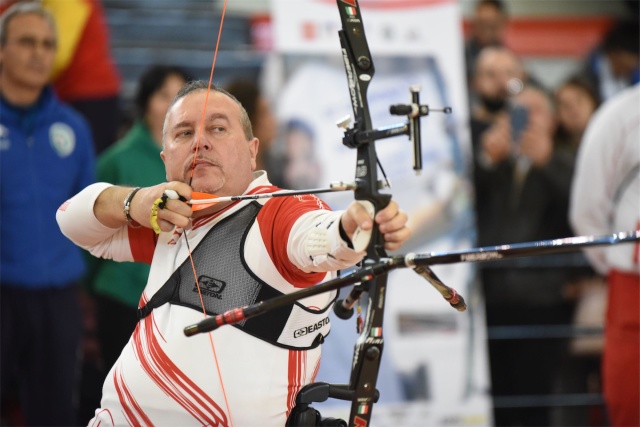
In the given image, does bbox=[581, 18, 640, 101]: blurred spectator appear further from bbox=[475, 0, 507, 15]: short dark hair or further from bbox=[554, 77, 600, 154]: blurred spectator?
bbox=[475, 0, 507, 15]: short dark hair

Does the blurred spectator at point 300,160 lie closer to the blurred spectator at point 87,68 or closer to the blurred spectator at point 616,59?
Answer: the blurred spectator at point 87,68

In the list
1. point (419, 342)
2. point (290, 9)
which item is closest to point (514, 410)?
point (419, 342)

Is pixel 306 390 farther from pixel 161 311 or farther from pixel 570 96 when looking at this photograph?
pixel 570 96

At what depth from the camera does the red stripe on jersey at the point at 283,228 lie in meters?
2.06

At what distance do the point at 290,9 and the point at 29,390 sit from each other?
6.72 ft

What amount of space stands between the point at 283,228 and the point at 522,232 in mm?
2830

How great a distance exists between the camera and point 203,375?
2.06 m

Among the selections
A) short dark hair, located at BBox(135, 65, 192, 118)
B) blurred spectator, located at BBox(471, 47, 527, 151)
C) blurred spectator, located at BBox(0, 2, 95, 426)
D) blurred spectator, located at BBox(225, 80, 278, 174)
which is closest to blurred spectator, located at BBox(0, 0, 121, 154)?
short dark hair, located at BBox(135, 65, 192, 118)

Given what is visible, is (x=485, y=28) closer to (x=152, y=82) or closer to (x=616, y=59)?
(x=616, y=59)

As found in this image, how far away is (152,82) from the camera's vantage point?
3945 millimetres

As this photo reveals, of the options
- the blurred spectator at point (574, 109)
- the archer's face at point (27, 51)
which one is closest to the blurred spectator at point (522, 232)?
the blurred spectator at point (574, 109)

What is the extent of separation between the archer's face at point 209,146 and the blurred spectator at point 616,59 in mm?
3615

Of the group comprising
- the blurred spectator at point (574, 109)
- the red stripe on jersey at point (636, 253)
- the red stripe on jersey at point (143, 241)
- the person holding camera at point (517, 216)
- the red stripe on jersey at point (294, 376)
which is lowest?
the red stripe on jersey at point (294, 376)

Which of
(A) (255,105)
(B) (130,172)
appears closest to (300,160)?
(A) (255,105)
